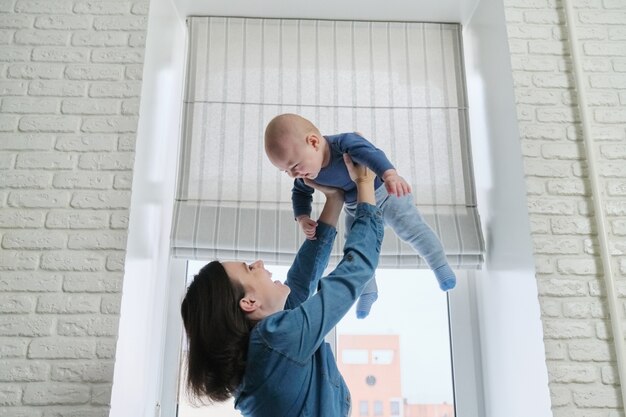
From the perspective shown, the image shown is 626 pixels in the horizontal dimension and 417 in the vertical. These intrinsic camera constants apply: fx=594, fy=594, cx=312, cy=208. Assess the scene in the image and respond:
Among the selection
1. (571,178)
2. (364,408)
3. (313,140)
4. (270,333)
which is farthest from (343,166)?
(364,408)

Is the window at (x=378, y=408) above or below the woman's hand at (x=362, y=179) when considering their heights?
below

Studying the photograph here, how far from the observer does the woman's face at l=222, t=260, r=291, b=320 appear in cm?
148

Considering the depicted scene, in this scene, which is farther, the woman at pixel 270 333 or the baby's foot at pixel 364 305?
the baby's foot at pixel 364 305

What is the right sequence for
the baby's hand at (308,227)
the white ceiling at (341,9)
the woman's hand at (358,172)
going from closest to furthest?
the woman's hand at (358,172) < the baby's hand at (308,227) < the white ceiling at (341,9)

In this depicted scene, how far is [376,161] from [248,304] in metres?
0.51

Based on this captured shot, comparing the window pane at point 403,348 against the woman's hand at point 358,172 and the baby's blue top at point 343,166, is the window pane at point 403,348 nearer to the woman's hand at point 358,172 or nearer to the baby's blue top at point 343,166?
the baby's blue top at point 343,166

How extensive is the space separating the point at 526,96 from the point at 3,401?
2229mm

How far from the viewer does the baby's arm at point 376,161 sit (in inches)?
61.2

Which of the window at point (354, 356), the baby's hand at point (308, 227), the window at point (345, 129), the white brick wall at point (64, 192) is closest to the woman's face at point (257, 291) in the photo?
the baby's hand at point (308, 227)

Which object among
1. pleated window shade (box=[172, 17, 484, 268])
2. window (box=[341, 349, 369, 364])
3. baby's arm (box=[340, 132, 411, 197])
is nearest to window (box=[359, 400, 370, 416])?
window (box=[341, 349, 369, 364])

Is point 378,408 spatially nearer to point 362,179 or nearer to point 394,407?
point 394,407

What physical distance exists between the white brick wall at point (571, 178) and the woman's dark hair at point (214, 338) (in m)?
1.20

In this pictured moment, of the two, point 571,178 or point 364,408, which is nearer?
point 571,178

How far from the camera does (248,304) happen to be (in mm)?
1465
